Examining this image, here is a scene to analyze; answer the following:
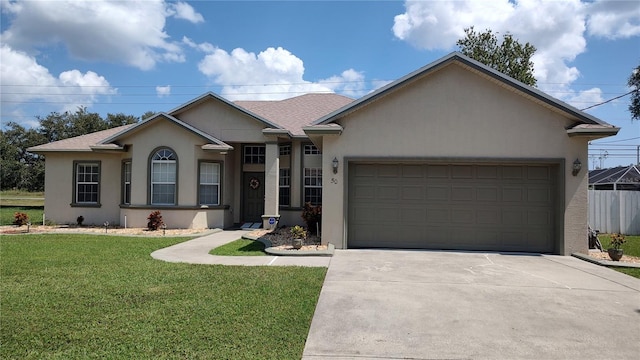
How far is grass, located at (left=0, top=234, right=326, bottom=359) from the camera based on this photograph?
4.25m

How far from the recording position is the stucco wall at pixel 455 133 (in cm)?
1027

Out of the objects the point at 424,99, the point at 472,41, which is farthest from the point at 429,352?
the point at 472,41

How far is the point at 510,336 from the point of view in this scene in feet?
15.6

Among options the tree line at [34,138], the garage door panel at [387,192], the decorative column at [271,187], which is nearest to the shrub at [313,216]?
the decorative column at [271,187]

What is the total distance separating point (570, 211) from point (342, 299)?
25.4ft

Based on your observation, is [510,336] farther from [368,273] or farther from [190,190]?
[190,190]

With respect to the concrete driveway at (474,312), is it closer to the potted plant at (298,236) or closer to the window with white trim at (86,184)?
the potted plant at (298,236)

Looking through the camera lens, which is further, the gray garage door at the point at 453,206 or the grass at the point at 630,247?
the gray garage door at the point at 453,206

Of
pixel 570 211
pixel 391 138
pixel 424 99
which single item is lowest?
pixel 570 211

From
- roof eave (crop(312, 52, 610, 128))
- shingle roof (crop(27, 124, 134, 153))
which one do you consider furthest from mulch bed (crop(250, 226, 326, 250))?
shingle roof (crop(27, 124, 134, 153))

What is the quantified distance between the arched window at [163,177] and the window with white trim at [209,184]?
1038 mm

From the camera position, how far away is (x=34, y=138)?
51531 millimetres

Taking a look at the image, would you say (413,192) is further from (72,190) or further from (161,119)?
(72,190)

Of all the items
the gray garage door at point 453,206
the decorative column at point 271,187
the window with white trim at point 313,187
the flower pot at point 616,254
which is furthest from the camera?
the window with white trim at point 313,187
